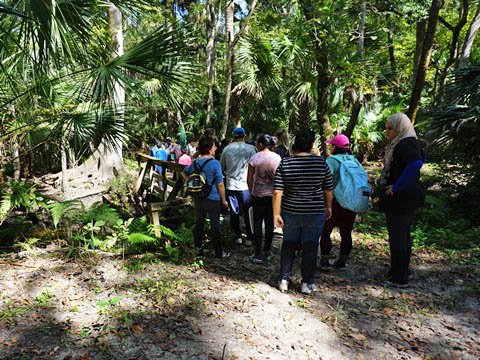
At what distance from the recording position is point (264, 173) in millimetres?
4754

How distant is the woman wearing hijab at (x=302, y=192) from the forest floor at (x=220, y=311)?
813 mm

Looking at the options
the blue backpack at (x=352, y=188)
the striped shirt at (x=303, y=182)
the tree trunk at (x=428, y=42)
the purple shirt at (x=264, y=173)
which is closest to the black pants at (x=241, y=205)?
the purple shirt at (x=264, y=173)

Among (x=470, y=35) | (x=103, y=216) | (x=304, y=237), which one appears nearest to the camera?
(x=304, y=237)

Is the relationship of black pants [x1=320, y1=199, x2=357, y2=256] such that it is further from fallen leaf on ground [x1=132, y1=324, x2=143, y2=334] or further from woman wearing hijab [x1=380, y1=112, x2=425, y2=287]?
fallen leaf on ground [x1=132, y1=324, x2=143, y2=334]

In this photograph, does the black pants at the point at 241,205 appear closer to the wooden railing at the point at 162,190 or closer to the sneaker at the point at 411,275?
the wooden railing at the point at 162,190

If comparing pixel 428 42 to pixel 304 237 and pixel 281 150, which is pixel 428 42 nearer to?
pixel 281 150

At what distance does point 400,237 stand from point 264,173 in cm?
187

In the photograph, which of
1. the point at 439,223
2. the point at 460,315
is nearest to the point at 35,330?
the point at 460,315

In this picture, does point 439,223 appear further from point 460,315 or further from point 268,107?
point 268,107

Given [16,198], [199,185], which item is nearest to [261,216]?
[199,185]

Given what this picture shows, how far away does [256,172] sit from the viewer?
15.8 feet

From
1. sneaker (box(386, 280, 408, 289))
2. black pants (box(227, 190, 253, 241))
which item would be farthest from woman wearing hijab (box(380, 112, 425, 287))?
black pants (box(227, 190, 253, 241))

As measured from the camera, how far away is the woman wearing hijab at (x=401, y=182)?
3.69 m

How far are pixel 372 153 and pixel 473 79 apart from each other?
7751 millimetres
